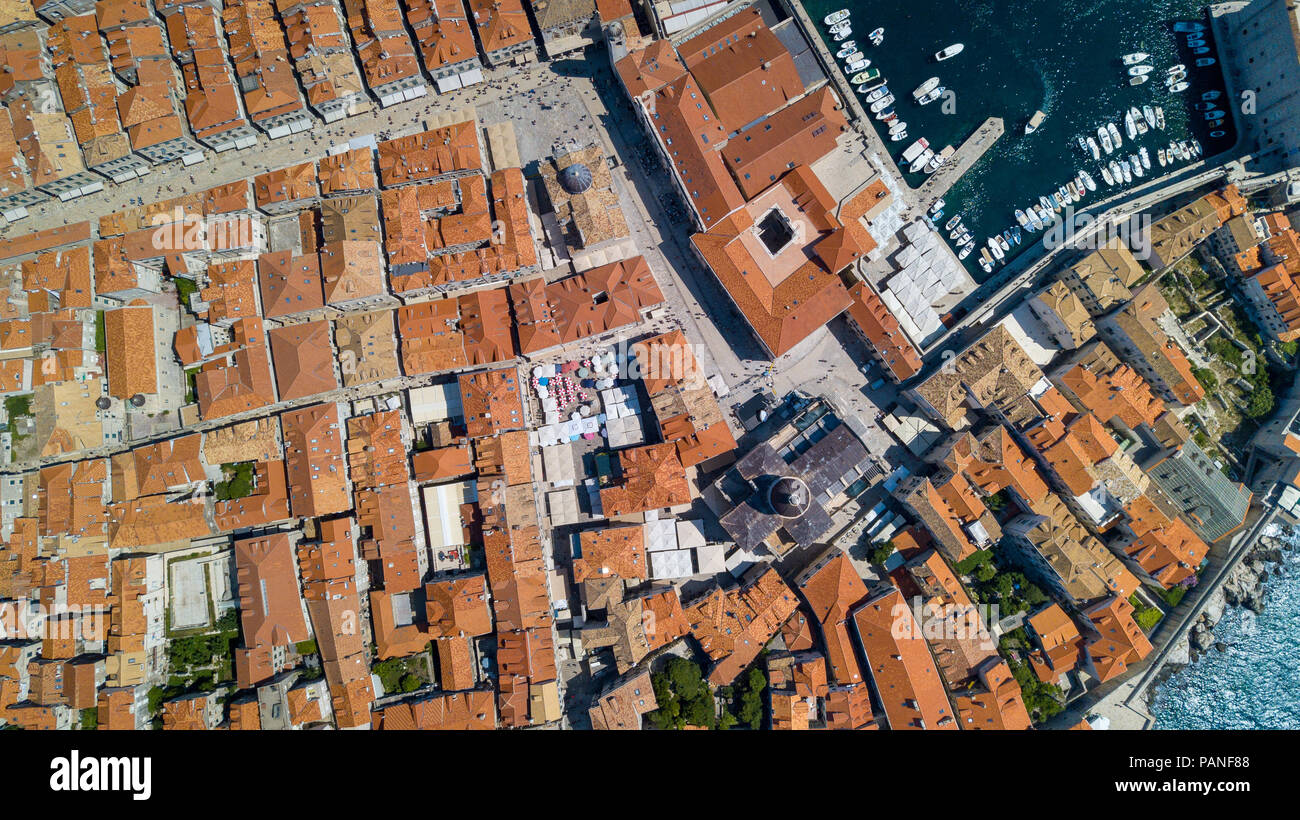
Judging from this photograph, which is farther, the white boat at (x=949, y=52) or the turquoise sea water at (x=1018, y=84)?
the turquoise sea water at (x=1018, y=84)

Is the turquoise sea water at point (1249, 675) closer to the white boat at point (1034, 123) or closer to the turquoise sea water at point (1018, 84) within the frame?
the turquoise sea water at point (1018, 84)

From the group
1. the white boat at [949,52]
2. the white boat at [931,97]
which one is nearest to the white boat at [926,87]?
the white boat at [931,97]

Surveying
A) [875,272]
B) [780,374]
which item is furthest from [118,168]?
[875,272]

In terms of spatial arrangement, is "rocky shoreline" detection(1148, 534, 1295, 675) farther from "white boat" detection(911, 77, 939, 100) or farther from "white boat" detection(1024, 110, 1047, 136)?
"white boat" detection(911, 77, 939, 100)

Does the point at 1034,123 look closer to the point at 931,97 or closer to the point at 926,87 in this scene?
the point at 931,97

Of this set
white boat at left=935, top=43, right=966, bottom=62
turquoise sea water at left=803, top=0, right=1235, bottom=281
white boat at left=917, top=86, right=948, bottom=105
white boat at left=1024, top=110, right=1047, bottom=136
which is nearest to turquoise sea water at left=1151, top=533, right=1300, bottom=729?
turquoise sea water at left=803, top=0, right=1235, bottom=281

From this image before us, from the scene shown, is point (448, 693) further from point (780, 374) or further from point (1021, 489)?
point (1021, 489)
